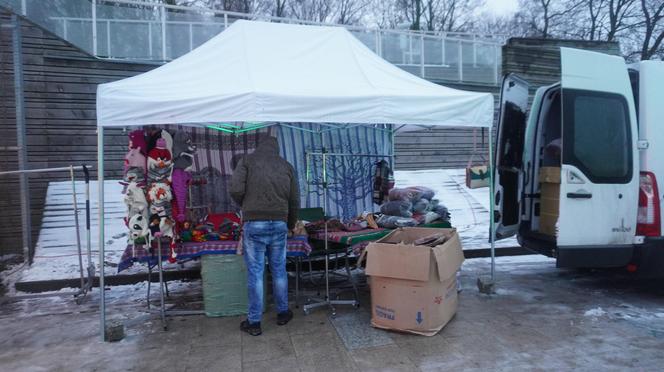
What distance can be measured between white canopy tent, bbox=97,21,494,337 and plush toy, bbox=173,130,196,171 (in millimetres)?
406

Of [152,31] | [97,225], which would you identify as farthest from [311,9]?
[97,225]

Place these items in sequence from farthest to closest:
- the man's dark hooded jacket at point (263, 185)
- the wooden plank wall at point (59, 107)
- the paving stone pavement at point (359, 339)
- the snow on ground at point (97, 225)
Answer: the wooden plank wall at point (59, 107) < the snow on ground at point (97, 225) < the man's dark hooded jacket at point (263, 185) < the paving stone pavement at point (359, 339)

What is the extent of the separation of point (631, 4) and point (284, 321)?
23901 mm

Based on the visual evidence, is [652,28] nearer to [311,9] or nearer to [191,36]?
[311,9]

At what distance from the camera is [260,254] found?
172 inches

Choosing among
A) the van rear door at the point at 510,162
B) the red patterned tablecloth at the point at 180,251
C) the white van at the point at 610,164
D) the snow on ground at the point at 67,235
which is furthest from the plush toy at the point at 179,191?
the white van at the point at 610,164

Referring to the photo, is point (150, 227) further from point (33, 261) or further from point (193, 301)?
point (33, 261)

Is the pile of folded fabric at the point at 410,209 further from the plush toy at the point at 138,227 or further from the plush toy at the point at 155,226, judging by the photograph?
the plush toy at the point at 138,227

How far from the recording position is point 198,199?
6246 mm

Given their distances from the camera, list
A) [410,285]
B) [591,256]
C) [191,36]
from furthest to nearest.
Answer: [191,36] < [591,256] < [410,285]

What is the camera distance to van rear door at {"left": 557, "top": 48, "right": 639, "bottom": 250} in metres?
4.80

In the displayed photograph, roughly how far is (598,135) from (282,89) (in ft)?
10.7

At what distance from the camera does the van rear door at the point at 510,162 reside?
566cm

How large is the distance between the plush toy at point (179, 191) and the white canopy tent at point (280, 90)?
558mm
